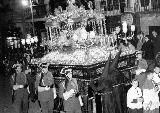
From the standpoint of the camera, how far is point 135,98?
24.8ft

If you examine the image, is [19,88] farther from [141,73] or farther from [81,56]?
[141,73]

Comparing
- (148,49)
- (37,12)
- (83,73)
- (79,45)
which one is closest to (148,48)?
(148,49)

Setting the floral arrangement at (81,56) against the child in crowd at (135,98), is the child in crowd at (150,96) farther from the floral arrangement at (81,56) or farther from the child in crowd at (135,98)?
the floral arrangement at (81,56)

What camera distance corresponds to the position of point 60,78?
1068 cm

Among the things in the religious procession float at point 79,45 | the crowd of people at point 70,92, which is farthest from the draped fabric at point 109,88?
the religious procession float at point 79,45

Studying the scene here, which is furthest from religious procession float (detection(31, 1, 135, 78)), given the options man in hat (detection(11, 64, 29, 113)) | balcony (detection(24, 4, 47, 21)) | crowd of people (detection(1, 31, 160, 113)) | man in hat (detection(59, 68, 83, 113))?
balcony (detection(24, 4, 47, 21))

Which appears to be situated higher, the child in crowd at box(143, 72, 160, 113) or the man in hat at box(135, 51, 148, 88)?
the man in hat at box(135, 51, 148, 88)

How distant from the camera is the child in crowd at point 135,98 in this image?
24.6ft

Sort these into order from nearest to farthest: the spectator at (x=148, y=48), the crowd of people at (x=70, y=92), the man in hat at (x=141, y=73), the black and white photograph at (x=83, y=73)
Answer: the crowd of people at (x=70, y=92)
the black and white photograph at (x=83, y=73)
the man in hat at (x=141, y=73)
the spectator at (x=148, y=48)

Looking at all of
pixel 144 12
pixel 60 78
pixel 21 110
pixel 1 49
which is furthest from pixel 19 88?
pixel 1 49

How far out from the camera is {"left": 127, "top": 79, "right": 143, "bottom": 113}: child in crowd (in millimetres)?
7508

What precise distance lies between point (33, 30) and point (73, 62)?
1905cm

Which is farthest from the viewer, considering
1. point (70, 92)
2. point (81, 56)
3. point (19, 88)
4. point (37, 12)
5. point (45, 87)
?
point (37, 12)

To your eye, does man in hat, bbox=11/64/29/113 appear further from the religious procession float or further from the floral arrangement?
the floral arrangement
